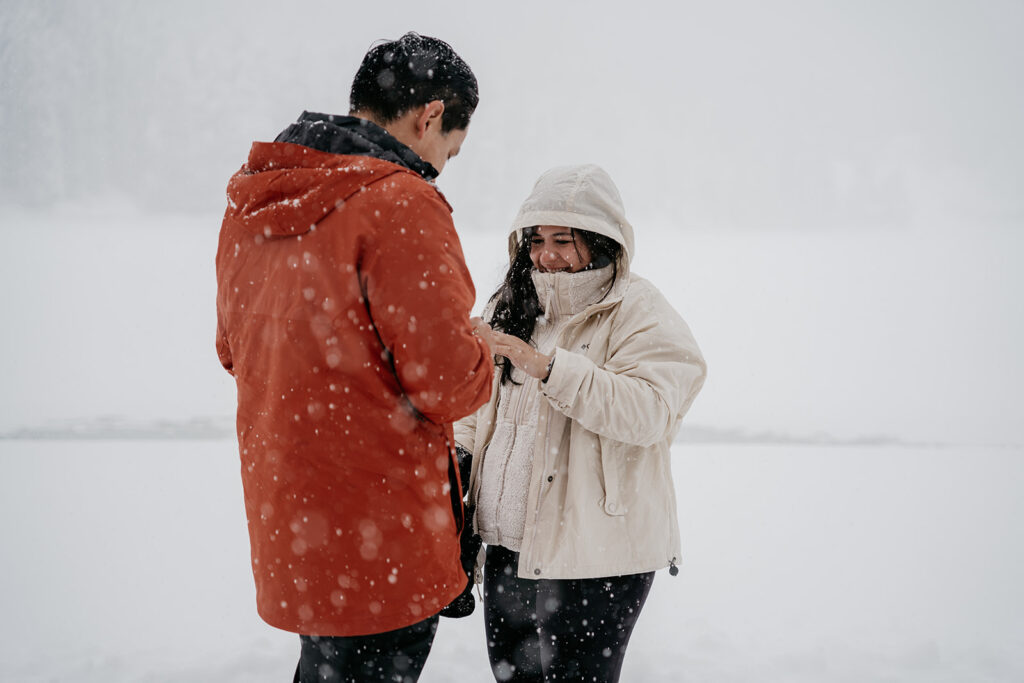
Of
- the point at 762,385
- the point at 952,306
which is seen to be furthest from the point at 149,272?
the point at 952,306

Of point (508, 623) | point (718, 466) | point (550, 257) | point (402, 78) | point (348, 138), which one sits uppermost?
point (402, 78)

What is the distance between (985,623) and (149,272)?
42.0 feet

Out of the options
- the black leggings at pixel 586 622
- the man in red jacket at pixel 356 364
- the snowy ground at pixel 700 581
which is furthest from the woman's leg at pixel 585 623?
the snowy ground at pixel 700 581

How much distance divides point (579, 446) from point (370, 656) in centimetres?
69

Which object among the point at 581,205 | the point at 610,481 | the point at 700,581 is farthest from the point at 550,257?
the point at 700,581

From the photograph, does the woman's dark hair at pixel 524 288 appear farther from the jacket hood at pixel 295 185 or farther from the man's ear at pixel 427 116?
the jacket hood at pixel 295 185

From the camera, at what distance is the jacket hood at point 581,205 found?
175 cm

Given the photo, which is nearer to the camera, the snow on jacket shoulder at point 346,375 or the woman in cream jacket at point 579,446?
the snow on jacket shoulder at point 346,375

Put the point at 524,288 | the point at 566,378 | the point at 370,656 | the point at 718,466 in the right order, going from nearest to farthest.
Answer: the point at 370,656
the point at 566,378
the point at 524,288
the point at 718,466

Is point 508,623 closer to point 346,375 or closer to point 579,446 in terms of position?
point 579,446

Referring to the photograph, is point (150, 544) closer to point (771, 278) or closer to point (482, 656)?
point (482, 656)

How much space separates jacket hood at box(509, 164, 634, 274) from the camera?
1.75m

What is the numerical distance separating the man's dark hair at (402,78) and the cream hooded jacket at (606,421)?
540 mm

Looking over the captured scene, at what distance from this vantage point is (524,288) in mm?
1972
